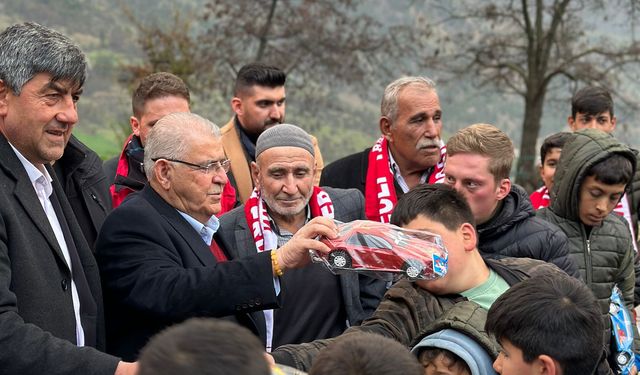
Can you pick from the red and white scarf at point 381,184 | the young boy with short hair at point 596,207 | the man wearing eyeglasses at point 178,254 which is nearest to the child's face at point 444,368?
the man wearing eyeglasses at point 178,254

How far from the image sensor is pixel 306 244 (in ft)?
11.2

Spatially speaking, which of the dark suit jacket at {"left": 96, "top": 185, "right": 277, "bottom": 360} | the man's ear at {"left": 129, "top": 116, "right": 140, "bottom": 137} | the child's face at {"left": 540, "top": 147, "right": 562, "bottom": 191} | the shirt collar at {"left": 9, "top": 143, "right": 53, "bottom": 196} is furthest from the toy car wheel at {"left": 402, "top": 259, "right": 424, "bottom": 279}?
the child's face at {"left": 540, "top": 147, "right": 562, "bottom": 191}

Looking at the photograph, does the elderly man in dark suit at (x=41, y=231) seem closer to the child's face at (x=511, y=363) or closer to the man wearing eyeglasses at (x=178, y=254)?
the man wearing eyeglasses at (x=178, y=254)

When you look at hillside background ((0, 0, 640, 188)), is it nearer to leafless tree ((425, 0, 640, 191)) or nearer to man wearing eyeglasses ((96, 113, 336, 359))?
leafless tree ((425, 0, 640, 191))

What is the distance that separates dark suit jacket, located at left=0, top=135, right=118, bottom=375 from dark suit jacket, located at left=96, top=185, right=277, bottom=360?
0.12 metres

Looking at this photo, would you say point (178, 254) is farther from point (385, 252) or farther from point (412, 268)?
point (412, 268)

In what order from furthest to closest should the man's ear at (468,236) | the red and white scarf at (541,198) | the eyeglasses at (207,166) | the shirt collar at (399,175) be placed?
the red and white scarf at (541,198), the shirt collar at (399,175), the eyeglasses at (207,166), the man's ear at (468,236)

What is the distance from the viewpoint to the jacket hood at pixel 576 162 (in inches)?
198

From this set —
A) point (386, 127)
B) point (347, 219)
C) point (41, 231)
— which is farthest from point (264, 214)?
point (386, 127)

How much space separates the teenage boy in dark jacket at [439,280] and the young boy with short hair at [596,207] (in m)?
1.42

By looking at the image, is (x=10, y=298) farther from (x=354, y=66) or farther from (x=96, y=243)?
(x=354, y=66)

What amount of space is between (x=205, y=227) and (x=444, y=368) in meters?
1.36

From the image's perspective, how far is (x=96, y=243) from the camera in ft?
12.1

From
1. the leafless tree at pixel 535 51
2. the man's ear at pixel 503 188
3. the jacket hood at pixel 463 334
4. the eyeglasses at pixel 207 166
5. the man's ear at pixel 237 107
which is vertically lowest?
the jacket hood at pixel 463 334
